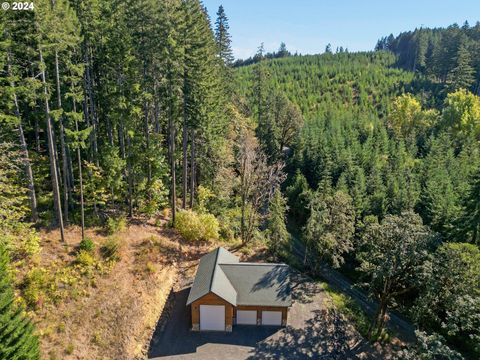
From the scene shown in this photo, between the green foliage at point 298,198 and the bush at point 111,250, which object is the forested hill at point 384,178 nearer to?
the green foliage at point 298,198

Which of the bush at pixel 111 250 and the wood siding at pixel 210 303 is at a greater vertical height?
the bush at pixel 111 250

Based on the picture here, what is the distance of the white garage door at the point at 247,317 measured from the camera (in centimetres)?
2414

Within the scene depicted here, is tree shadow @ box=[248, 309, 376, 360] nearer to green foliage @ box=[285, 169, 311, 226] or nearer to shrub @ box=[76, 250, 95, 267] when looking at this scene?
shrub @ box=[76, 250, 95, 267]

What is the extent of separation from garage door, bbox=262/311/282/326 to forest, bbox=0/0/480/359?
6.85 meters

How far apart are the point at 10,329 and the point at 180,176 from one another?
1001 inches

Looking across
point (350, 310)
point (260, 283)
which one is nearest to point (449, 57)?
point (350, 310)

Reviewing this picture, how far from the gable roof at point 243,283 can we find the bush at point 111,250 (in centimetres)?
620

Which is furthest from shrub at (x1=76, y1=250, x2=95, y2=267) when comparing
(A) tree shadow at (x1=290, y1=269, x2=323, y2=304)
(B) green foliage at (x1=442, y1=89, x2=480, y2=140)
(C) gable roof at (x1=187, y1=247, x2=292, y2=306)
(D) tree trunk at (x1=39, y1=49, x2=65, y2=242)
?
(B) green foliage at (x1=442, y1=89, x2=480, y2=140)

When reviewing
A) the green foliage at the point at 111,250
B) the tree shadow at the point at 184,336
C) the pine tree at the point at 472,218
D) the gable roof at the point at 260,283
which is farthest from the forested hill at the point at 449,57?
the green foliage at the point at 111,250

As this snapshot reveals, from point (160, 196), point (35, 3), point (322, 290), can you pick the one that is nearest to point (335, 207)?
point (322, 290)

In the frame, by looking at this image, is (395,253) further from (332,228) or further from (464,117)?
(464,117)

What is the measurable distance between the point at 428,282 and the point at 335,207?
9.87 m

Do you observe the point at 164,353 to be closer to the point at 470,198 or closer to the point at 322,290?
the point at 322,290

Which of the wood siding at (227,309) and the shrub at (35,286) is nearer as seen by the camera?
the shrub at (35,286)
